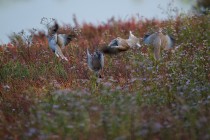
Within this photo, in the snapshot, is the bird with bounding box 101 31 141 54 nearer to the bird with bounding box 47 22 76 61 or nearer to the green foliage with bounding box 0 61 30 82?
the bird with bounding box 47 22 76 61

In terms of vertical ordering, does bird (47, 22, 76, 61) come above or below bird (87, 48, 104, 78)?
above

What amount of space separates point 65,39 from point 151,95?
3.12m

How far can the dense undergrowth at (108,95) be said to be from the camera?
466cm

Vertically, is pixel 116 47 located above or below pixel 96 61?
above

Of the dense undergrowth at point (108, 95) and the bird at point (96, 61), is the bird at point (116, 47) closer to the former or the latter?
the bird at point (96, 61)

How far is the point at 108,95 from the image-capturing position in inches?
233

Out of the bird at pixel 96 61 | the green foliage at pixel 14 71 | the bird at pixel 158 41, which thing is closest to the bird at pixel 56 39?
the green foliage at pixel 14 71

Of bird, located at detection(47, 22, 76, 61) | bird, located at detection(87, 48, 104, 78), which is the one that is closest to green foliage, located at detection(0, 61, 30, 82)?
bird, located at detection(47, 22, 76, 61)


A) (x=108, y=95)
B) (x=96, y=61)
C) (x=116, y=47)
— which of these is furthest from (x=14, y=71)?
(x=108, y=95)

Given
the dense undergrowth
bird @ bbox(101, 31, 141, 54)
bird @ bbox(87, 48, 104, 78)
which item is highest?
bird @ bbox(101, 31, 141, 54)

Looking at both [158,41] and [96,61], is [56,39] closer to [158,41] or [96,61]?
[96,61]

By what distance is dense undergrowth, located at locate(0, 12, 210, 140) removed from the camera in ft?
15.3

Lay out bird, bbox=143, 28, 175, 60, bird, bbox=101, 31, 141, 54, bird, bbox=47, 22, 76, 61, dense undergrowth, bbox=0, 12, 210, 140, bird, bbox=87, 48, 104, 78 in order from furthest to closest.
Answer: bird, bbox=47, 22, 76, 61
bird, bbox=143, 28, 175, 60
bird, bbox=87, 48, 104, 78
bird, bbox=101, 31, 141, 54
dense undergrowth, bbox=0, 12, 210, 140

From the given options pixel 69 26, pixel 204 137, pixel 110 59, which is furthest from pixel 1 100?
pixel 69 26
